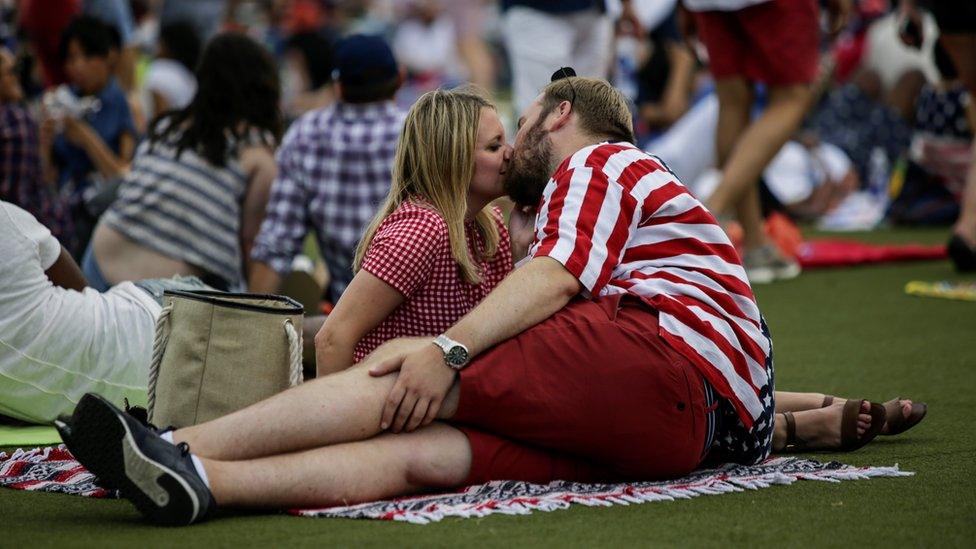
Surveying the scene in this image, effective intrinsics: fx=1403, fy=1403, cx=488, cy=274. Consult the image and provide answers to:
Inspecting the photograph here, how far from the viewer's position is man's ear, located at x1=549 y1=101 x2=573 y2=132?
323cm

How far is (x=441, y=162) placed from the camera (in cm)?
332

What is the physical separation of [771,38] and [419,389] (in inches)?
165

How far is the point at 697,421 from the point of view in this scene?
2941 mm

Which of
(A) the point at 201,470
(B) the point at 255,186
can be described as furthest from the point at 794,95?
(A) the point at 201,470

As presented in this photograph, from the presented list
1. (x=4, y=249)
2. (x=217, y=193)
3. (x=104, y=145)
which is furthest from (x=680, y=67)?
(x=4, y=249)

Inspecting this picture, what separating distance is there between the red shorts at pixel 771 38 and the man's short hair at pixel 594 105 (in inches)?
136

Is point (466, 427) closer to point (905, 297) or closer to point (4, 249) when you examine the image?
point (4, 249)

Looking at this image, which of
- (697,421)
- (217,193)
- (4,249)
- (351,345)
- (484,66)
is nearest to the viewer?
(697,421)

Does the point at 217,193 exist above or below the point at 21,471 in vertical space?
above

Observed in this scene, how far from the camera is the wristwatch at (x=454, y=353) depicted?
2.82 metres

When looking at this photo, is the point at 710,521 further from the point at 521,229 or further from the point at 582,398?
the point at 521,229

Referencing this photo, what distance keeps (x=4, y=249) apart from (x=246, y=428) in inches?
49.4

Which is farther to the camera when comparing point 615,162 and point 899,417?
point 899,417

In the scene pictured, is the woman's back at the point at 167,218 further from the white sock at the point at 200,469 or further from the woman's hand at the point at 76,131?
the white sock at the point at 200,469
